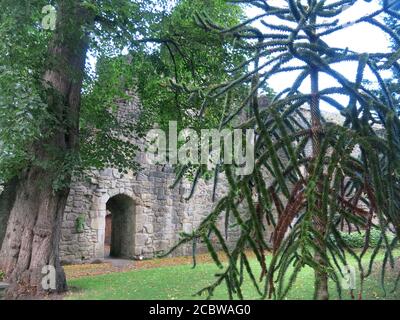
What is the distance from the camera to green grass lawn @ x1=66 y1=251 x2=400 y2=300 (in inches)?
252

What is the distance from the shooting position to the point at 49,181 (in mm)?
6754

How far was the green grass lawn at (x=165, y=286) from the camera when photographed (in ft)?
21.0

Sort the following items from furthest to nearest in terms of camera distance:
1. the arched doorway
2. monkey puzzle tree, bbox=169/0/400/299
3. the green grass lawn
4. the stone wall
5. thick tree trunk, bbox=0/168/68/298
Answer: the arched doorway, the stone wall, thick tree trunk, bbox=0/168/68/298, the green grass lawn, monkey puzzle tree, bbox=169/0/400/299

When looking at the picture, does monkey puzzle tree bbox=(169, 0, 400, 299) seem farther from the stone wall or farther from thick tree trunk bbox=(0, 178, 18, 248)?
the stone wall

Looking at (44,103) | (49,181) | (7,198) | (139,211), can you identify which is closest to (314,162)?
(44,103)

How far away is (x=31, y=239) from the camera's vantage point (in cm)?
680

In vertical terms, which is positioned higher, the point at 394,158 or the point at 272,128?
the point at 272,128

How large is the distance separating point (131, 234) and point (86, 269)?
2.53 metres

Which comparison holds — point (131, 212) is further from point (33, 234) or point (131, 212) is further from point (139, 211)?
point (33, 234)

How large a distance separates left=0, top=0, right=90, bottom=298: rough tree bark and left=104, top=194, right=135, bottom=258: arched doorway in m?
5.88

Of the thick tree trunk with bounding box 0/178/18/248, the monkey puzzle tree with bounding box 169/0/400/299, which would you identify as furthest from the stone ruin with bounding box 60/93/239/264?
the monkey puzzle tree with bounding box 169/0/400/299

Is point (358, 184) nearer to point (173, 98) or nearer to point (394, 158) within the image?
point (394, 158)

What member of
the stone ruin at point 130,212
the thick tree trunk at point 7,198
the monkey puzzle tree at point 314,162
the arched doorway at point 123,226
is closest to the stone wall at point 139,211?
the stone ruin at point 130,212
